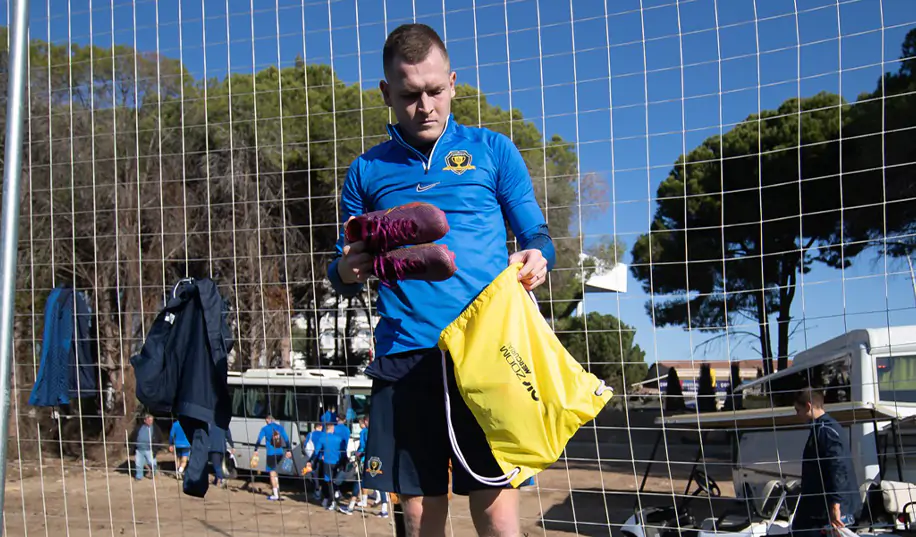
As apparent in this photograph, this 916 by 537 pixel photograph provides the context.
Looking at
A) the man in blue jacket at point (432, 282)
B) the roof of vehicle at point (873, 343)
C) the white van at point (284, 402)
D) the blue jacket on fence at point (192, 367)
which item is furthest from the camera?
the white van at point (284, 402)

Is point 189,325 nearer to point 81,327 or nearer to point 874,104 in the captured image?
point 81,327

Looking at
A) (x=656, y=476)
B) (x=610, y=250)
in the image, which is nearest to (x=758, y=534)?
(x=610, y=250)

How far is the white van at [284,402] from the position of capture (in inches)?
444

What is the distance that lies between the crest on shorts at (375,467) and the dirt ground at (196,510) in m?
3.83

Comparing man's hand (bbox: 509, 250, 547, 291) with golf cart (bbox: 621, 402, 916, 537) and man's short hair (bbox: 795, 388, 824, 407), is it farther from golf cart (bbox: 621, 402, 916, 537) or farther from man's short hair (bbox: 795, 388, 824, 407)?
man's short hair (bbox: 795, 388, 824, 407)

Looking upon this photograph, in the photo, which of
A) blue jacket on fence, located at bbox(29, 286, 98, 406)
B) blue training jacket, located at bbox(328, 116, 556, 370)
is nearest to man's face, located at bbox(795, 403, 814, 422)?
blue training jacket, located at bbox(328, 116, 556, 370)

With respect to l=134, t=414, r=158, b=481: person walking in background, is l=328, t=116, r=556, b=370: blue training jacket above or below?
above

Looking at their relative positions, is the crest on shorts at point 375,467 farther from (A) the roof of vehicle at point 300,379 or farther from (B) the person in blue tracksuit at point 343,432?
(A) the roof of vehicle at point 300,379

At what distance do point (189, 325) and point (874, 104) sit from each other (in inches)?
185

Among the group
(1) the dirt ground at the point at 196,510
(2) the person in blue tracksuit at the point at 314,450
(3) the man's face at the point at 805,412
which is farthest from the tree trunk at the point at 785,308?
(2) the person in blue tracksuit at the point at 314,450

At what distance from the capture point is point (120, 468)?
8695mm

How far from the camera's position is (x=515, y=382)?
1.83 meters

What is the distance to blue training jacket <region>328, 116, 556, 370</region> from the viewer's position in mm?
2039

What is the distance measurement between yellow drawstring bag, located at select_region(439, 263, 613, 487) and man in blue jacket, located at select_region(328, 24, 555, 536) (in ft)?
0.30
